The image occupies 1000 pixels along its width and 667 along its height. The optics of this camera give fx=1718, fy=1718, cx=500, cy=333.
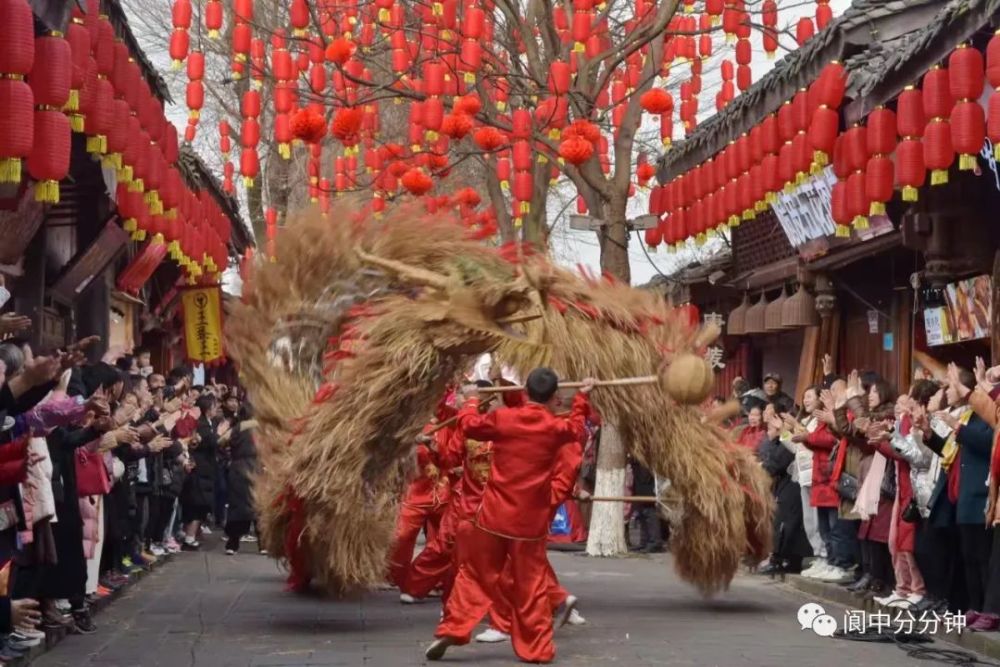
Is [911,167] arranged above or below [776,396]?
above

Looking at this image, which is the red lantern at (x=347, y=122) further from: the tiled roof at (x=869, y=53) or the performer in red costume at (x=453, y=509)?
the performer in red costume at (x=453, y=509)

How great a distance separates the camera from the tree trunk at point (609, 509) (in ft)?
65.6

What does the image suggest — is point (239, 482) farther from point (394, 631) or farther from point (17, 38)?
point (17, 38)

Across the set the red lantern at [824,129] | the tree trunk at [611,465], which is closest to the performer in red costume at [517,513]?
the red lantern at [824,129]

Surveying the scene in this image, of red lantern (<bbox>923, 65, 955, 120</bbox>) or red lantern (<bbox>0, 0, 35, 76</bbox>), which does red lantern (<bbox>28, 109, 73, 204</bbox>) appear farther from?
red lantern (<bbox>923, 65, 955, 120</bbox>)

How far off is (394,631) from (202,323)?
14.9m

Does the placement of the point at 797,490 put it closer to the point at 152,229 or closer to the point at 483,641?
the point at 483,641

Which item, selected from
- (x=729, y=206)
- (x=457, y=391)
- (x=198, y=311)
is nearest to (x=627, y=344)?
(x=457, y=391)

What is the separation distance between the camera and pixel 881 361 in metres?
20.3

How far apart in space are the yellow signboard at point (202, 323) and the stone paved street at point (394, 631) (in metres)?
10.0

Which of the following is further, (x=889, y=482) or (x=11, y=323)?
(x=889, y=482)

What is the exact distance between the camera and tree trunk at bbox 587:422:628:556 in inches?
787

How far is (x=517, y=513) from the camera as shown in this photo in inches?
435

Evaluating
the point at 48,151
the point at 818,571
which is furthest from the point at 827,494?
the point at 48,151
